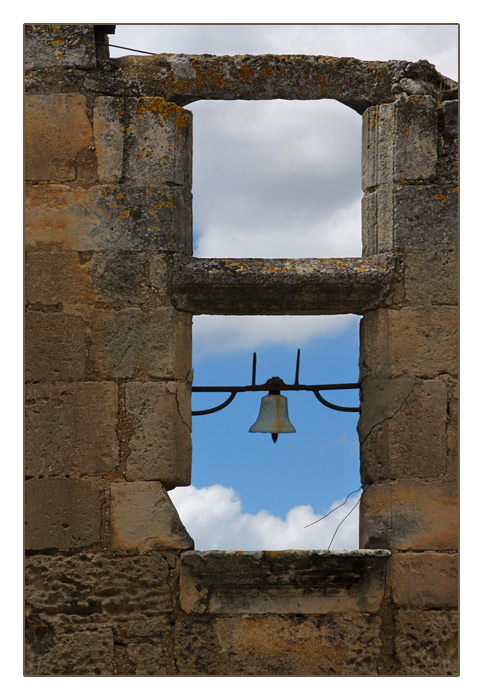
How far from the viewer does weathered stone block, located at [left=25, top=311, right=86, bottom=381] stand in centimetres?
505

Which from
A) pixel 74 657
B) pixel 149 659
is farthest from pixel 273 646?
pixel 74 657

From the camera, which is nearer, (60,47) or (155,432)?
(155,432)

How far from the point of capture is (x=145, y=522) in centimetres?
494

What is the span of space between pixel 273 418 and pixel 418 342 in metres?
0.86

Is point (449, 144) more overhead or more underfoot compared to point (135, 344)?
more overhead

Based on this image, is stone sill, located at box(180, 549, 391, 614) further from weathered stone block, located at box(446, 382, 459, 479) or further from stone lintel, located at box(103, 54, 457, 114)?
stone lintel, located at box(103, 54, 457, 114)

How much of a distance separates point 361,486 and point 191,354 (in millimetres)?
1103

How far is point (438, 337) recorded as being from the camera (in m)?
5.09

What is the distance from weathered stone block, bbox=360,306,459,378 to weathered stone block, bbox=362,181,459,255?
1.10 ft

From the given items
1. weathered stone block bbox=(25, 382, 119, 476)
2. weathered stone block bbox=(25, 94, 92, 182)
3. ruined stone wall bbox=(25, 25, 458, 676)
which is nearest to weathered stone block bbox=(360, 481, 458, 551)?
ruined stone wall bbox=(25, 25, 458, 676)

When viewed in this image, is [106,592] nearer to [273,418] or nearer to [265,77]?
[273,418]

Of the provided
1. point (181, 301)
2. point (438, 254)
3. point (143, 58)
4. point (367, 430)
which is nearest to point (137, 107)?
point (143, 58)

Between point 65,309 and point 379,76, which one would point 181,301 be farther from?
point 379,76

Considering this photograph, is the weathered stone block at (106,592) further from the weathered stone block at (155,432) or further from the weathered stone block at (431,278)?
the weathered stone block at (431,278)
